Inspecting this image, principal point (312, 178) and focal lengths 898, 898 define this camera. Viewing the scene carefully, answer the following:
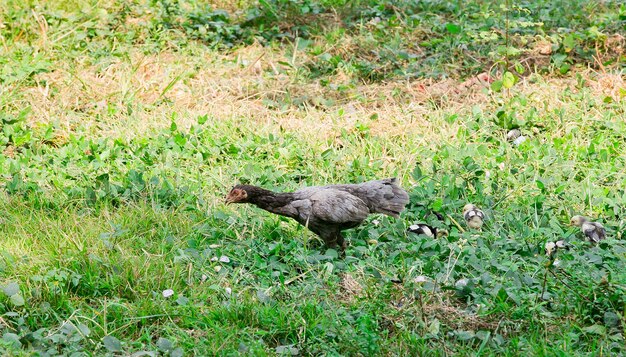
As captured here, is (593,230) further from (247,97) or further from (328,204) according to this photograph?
(247,97)

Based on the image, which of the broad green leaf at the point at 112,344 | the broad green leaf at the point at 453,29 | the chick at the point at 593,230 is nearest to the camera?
the broad green leaf at the point at 112,344

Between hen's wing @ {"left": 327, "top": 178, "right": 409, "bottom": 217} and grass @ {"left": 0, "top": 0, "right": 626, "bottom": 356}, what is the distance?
0.20 metres

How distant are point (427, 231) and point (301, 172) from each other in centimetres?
138

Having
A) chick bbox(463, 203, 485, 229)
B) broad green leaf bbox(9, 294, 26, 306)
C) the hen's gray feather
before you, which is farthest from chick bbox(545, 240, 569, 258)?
broad green leaf bbox(9, 294, 26, 306)

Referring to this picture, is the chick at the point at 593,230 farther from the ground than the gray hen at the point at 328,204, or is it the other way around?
the gray hen at the point at 328,204

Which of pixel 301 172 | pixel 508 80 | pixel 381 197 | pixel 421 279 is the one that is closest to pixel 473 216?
pixel 381 197

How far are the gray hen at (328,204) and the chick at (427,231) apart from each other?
0.17 meters

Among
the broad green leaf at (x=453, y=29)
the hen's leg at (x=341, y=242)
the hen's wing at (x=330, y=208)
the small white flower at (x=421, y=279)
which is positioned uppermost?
the hen's wing at (x=330, y=208)

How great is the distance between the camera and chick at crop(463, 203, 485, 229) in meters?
5.31

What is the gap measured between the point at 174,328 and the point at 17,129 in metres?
3.22

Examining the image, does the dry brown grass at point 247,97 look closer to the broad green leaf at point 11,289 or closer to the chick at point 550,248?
the chick at point 550,248

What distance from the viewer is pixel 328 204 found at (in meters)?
4.99

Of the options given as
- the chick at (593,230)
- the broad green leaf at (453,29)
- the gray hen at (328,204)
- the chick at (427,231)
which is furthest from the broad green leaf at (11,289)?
the broad green leaf at (453,29)

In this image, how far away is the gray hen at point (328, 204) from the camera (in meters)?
4.98
